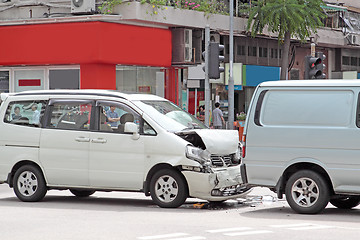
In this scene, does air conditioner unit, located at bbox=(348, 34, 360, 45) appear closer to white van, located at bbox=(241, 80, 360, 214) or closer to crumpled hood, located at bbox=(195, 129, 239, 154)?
crumpled hood, located at bbox=(195, 129, 239, 154)

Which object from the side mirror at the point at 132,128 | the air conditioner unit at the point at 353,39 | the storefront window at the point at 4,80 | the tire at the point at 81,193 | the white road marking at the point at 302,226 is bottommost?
the tire at the point at 81,193

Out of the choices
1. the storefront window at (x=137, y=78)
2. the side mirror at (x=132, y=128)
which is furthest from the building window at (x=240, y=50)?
the side mirror at (x=132, y=128)

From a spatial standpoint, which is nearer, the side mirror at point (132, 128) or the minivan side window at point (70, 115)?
the side mirror at point (132, 128)

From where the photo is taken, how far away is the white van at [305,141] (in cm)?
1179

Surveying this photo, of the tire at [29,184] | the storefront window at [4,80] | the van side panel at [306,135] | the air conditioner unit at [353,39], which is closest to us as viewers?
the van side panel at [306,135]

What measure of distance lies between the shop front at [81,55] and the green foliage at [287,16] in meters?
4.85

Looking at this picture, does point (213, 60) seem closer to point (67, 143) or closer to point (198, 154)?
point (67, 143)

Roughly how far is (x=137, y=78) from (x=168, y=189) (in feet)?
58.5

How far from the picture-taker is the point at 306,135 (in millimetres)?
12016

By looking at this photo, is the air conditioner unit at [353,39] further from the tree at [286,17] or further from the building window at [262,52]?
the tree at [286,17]

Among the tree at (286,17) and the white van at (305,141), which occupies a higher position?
the tree at (286,17)

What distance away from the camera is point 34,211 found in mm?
12453

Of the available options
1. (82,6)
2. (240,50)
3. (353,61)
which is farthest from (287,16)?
(353,61)

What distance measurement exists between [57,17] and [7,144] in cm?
1504
